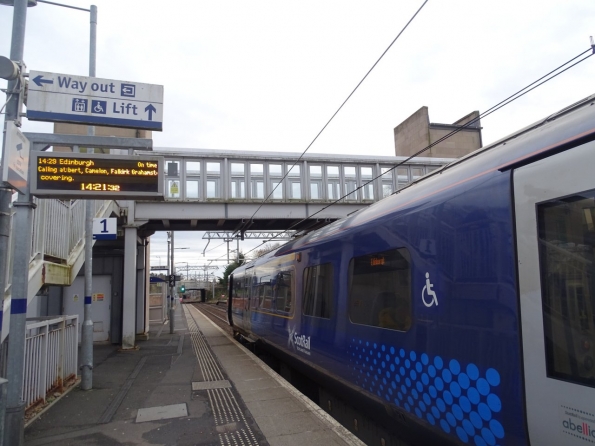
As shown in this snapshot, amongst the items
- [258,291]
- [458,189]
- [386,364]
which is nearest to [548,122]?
[458,189]

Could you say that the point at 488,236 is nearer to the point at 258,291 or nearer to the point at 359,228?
the point at 359,228

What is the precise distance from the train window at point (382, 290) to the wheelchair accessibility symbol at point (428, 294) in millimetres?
288

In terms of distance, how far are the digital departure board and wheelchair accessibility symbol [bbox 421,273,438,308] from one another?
387cm

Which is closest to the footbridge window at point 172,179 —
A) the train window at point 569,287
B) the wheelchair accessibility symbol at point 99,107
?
the wheelchair accessibility symbol at point 99,107

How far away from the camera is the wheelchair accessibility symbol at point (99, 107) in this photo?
686 centimetres

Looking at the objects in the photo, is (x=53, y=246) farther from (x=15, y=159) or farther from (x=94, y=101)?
(x=15, y=159)

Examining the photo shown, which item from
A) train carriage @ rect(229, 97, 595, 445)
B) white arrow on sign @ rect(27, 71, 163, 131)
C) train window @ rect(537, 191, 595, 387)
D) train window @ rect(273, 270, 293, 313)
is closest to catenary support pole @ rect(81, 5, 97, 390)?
white arrow on sign @ rect(27, 71, 163, 131)

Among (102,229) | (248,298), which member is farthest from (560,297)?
(248,298)

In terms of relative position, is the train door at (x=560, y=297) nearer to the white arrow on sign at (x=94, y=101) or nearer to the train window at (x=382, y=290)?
the train window at (x=382, y=290)

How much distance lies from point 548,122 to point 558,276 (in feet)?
3.96

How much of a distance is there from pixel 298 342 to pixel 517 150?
5550 mm

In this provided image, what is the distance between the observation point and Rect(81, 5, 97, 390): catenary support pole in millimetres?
8764

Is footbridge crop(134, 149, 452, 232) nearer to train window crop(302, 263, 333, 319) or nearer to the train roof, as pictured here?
train window crop(302, 263, 333, 319)

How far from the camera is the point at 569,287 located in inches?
106
